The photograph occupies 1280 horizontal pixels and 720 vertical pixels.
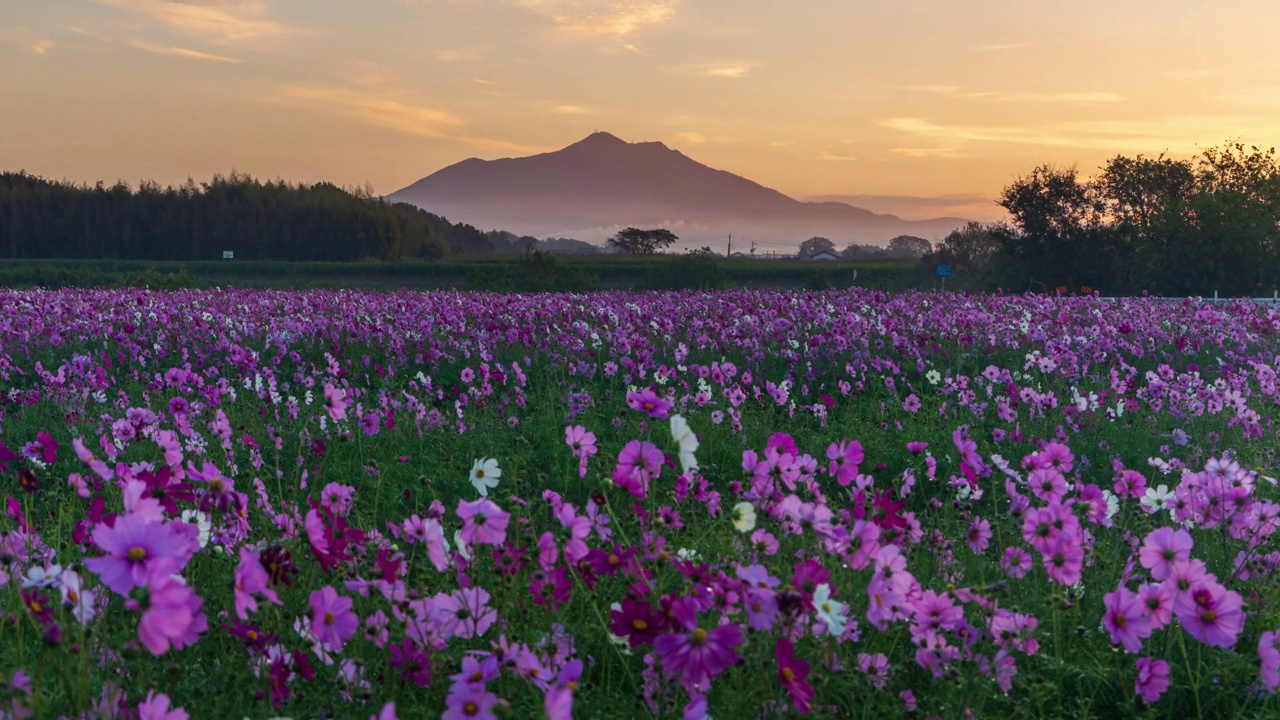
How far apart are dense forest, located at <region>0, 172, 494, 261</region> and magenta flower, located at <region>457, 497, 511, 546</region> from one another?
7325cm

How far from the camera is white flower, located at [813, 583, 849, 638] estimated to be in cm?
173

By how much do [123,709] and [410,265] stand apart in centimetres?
5199

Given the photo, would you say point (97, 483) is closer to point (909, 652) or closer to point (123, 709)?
point (123, 709)

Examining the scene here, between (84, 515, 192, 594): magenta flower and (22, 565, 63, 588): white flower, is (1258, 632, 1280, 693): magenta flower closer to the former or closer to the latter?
(84, 515, 192, 594): magenta flower

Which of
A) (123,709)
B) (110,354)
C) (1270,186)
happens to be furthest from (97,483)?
(1270,186)

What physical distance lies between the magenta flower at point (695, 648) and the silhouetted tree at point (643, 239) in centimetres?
12255

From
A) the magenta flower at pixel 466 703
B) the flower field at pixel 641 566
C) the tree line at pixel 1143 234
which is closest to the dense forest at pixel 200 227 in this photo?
the tree line at pixel 1143 234

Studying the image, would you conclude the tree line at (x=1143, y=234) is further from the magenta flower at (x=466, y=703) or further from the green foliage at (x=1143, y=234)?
the magenta flower at (x=466, y=703)

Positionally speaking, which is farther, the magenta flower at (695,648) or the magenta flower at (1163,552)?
the magenta flower at (1163,552)

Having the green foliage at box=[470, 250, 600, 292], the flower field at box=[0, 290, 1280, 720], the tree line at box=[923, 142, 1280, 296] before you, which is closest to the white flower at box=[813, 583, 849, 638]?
the flower field at box=[0, 290, 1280, 720]

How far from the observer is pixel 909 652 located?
9.82 ft

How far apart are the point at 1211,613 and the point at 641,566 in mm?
A: 1261

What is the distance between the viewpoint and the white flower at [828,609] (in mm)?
1729

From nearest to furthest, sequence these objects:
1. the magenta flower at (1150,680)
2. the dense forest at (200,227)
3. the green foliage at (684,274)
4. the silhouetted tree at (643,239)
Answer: the magenta flower at (1150,680) → the green foliage at (684,274) → the dense forest at (200,227) → the silhouetted tree at (643,239)
